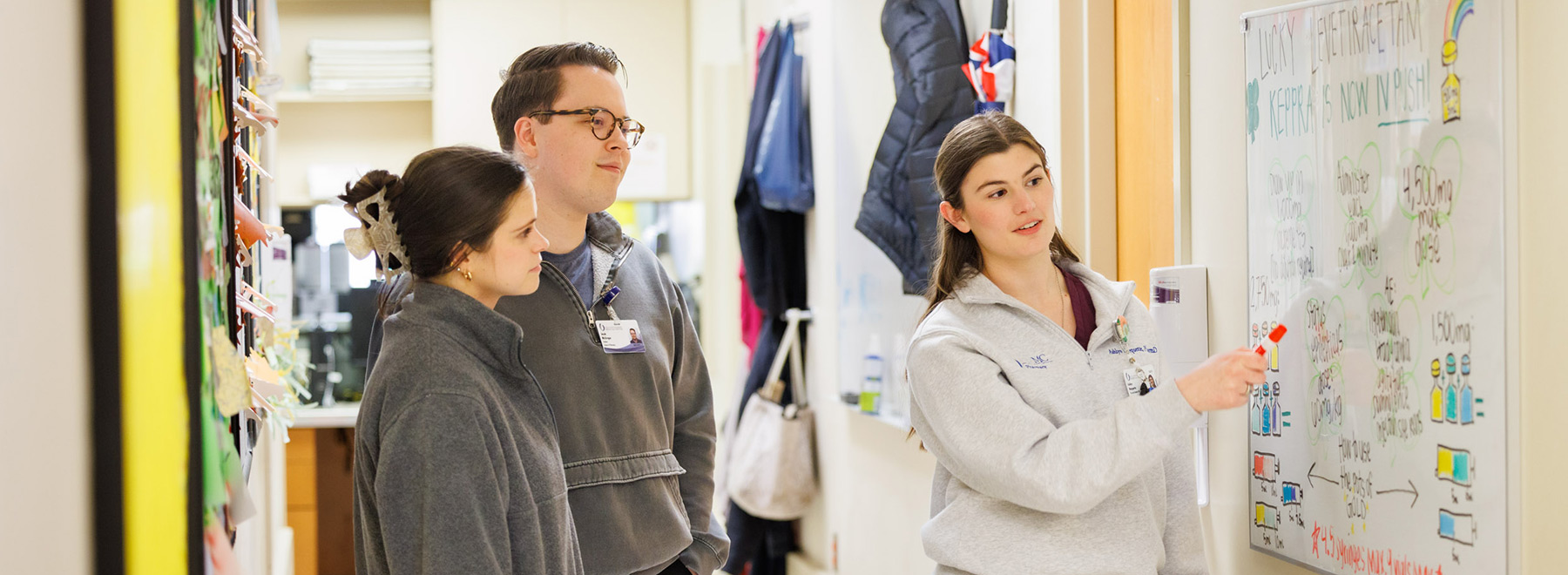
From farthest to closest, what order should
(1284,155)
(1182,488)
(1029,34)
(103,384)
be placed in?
(1029,34) < (1284,155) < (1182,488) < (103,384)

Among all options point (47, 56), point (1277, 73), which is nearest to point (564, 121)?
point (47, 56)

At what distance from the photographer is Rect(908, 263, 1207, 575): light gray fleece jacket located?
1.37m

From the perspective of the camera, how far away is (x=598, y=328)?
1.55m

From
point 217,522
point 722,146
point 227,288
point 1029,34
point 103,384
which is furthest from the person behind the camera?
point 722,146

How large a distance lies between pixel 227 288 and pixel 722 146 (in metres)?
3.56

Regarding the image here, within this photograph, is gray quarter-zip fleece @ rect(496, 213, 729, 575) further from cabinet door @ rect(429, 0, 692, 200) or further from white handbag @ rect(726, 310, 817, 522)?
cabinet door @ rect(429, 0, 692, 200)

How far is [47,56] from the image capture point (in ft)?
2.28

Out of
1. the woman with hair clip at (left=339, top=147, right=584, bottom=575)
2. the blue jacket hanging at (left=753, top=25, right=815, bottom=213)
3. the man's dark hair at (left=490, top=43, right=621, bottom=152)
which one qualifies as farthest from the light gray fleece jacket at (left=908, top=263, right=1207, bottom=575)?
the blue jacket hanging at (left=753, top=25, right=815, bottom=213)

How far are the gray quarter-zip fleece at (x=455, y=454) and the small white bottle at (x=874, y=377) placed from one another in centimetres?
194

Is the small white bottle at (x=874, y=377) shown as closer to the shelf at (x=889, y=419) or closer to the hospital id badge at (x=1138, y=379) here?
the shelf at (x=889, y=419)

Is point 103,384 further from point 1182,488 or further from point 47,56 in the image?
point 1182,488

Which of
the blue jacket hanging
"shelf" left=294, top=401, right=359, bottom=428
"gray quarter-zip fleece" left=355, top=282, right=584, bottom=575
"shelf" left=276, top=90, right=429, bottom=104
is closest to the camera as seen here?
"gray quarter-zip fleece" left=355, top=282, right=584, bottom=575

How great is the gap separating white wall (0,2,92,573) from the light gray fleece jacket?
0.99 meters

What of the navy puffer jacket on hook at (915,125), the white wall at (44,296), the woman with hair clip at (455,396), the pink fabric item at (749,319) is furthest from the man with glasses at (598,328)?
the pink fabric item at (749,319)
